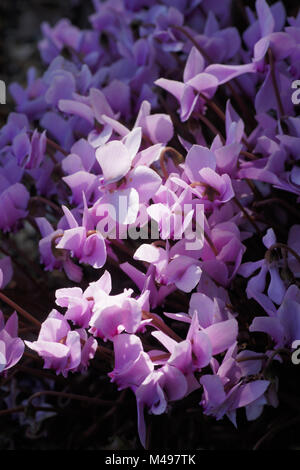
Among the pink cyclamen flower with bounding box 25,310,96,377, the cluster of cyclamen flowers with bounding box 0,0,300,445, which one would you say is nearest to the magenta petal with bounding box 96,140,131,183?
the cluster of cyclamen flowers with bounding box 0,0,300,445

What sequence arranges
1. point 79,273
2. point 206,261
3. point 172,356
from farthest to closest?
point 79,273, point 206,261, point 172,356

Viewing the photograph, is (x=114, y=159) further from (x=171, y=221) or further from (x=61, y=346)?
(x=61, y=346)

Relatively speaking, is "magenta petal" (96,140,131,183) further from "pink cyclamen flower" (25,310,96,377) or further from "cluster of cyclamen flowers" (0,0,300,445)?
"pink cyclamen flower" (25,310,96,377)

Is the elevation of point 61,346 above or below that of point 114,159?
below

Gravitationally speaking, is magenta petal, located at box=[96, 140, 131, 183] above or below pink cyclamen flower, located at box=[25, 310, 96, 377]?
above

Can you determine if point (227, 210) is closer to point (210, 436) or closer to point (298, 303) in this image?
point (298, 303)

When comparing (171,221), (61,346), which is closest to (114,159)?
(171,221)

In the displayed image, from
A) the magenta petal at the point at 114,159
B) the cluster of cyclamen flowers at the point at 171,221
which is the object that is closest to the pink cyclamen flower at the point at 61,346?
the cluster of cyclamen flowers at the point at 171,221
